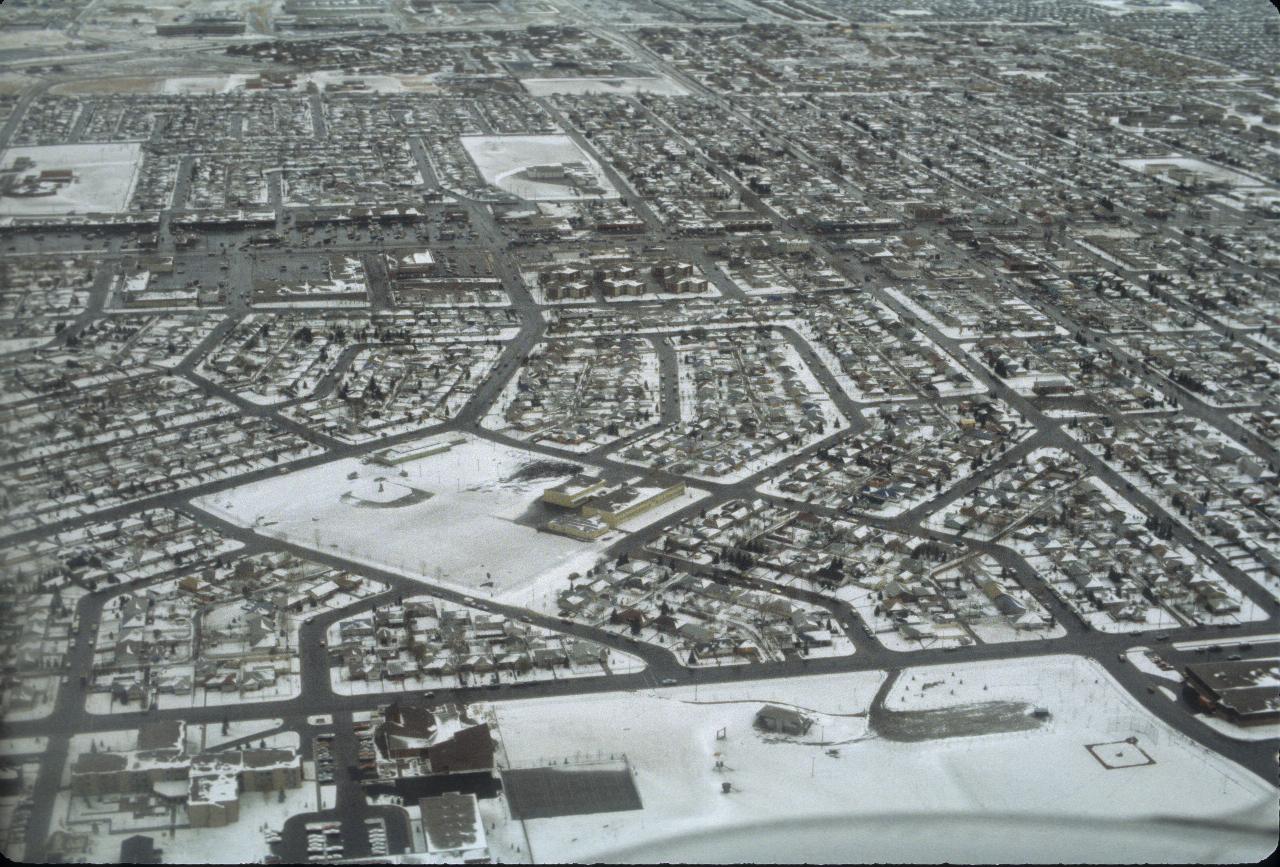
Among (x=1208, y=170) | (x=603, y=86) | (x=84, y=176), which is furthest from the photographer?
(x=603, y=86)

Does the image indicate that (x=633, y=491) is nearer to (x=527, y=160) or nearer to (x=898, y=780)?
(x=898, y=780)

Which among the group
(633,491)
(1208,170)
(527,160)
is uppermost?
(527,160)

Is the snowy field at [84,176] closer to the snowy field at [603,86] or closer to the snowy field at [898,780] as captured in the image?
the snowy field at [603,86]

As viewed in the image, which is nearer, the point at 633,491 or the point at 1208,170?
the point at 633,491

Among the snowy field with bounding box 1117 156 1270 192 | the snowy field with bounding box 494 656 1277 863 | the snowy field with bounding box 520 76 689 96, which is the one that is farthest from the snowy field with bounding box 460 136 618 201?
the snowy field with bounding box 494 656 1277 863

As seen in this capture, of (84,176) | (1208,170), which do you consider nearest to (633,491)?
(84,176)

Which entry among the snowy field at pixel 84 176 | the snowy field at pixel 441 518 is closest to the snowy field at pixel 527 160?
the snowy field at pixel 84 176
